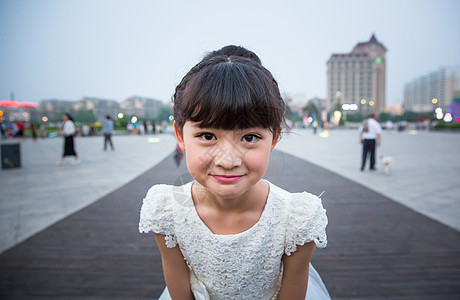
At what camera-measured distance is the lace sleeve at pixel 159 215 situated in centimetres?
123

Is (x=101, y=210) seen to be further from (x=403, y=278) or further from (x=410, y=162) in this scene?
(x=410, y=162)

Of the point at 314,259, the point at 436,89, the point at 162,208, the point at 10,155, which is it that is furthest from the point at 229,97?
the point at 436,89

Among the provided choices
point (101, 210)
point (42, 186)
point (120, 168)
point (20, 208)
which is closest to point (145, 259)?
point (101, 210)

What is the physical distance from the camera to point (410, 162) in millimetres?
9891

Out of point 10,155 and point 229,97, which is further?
point 10,155

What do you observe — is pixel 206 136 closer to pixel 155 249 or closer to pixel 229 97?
pixel 229 97

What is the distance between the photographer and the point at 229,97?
0.96m

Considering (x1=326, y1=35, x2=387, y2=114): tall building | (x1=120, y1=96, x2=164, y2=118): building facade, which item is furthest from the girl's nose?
(x1=326, y1=35, x2=387, y2=114): tall building

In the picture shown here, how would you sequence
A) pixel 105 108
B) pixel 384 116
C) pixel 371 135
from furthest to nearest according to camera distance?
pixel 384 116 < pixel 371 135 < pixel 105 108

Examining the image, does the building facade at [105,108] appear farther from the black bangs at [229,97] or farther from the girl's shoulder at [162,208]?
the black bangs at [229,97]

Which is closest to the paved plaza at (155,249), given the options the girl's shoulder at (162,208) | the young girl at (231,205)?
the girl's shoulder at (162,208)

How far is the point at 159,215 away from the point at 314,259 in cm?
249

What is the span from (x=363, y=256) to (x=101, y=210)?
3.98 metres

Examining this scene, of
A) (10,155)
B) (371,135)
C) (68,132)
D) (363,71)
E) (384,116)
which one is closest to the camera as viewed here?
(371,135)
